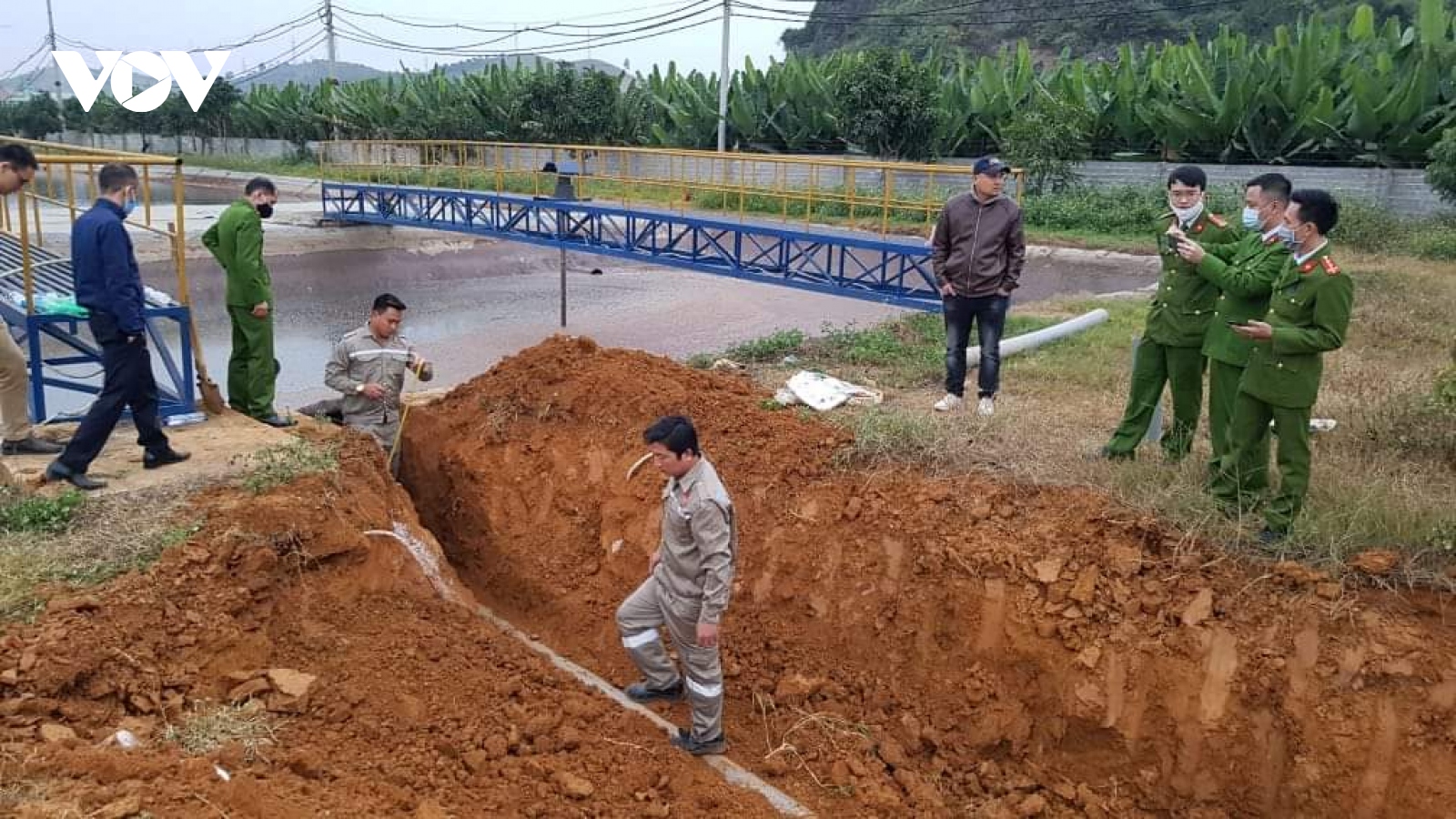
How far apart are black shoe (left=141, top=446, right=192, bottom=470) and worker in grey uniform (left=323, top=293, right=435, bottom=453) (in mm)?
1067

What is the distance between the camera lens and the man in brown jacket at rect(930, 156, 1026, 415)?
6926mm

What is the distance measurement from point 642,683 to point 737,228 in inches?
327

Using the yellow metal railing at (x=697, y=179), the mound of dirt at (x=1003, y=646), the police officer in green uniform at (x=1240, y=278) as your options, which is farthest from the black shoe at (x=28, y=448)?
the yellow metal railing at (x=697, y=179)

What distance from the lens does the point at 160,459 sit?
580 centimetres

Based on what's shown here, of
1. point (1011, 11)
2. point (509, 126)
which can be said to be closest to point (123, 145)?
point (509, 126)

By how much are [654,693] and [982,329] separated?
144 inches

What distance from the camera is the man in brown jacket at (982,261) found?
6.93 metres

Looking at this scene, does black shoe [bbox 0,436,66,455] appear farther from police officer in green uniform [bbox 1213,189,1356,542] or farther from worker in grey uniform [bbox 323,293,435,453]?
police officer in green uniform [bbox 1213,189,1356,542]

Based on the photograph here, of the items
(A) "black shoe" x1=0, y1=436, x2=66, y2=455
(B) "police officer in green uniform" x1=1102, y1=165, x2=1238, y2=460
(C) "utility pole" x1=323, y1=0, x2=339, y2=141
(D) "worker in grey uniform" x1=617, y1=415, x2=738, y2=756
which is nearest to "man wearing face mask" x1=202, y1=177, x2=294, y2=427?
(A) "black shoe" x1=0, y1=436, x2=66, y2=455

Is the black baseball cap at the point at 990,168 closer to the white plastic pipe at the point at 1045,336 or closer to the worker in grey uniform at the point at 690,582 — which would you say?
the white plastic pipe at the point at 1045,336

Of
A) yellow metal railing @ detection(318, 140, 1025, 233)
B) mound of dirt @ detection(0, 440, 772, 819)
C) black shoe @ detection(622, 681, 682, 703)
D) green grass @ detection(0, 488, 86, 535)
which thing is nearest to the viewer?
mound of dirt @ detection(0, 440, 772, 819)

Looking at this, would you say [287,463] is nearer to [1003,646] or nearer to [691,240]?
[1003,646]

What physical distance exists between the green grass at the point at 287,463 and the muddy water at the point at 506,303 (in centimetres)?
552

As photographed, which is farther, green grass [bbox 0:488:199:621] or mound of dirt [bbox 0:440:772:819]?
green grass [bbox 0:488:199:621]
